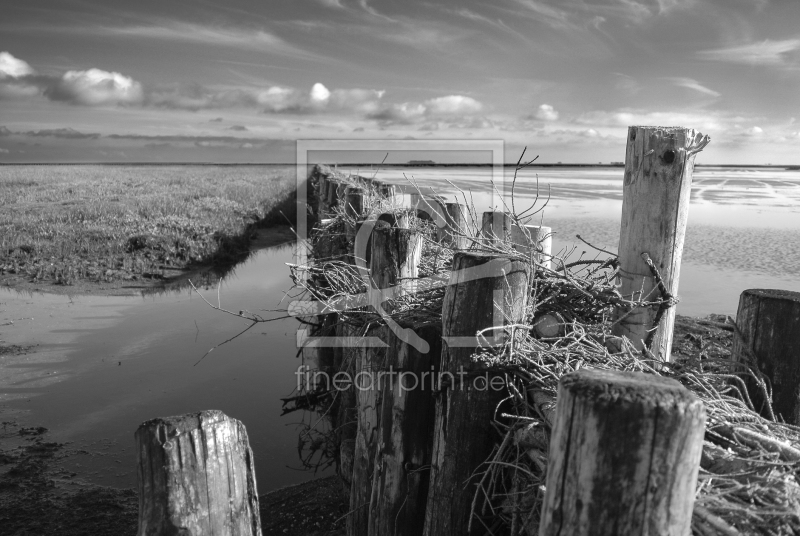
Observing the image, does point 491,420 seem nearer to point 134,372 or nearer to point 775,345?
point 775,345

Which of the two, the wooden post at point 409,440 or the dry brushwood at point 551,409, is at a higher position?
the dry brushwood at point 551,409

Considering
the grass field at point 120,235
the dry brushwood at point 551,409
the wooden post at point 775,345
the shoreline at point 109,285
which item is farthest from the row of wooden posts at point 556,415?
the grass field at point 120,235

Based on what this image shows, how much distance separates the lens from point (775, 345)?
298 cm

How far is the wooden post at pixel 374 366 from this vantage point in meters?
3.82

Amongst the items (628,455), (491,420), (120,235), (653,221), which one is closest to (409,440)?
(491,420)

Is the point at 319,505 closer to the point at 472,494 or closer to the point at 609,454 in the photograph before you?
the point at 472,494

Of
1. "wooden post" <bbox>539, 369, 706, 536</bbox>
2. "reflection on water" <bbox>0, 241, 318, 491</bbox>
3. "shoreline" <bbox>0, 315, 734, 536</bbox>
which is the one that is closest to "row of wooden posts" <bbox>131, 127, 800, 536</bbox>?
"wooden post" <bbox>539, 369, 706, 536</bbox>

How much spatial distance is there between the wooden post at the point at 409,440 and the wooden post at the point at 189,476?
4.60ft

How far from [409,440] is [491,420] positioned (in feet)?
1.94

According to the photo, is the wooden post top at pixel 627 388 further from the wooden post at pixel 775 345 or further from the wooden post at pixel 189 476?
the wooden post at pixel 775 345

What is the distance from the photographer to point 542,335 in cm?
330

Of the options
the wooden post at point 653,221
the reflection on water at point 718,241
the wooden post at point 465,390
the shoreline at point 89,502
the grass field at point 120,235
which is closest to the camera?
the wooden post at point 465,390

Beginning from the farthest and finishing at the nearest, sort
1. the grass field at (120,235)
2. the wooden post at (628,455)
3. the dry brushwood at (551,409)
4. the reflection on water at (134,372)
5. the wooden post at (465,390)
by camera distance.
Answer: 1. the grass field at (120,235)
2. the reflection on water at (134,372)
3. the wooden post at (465,390)
4. the dry brushwood at (551,409)
5. the wooden post at (628,455)

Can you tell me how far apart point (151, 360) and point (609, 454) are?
7.97 meters
